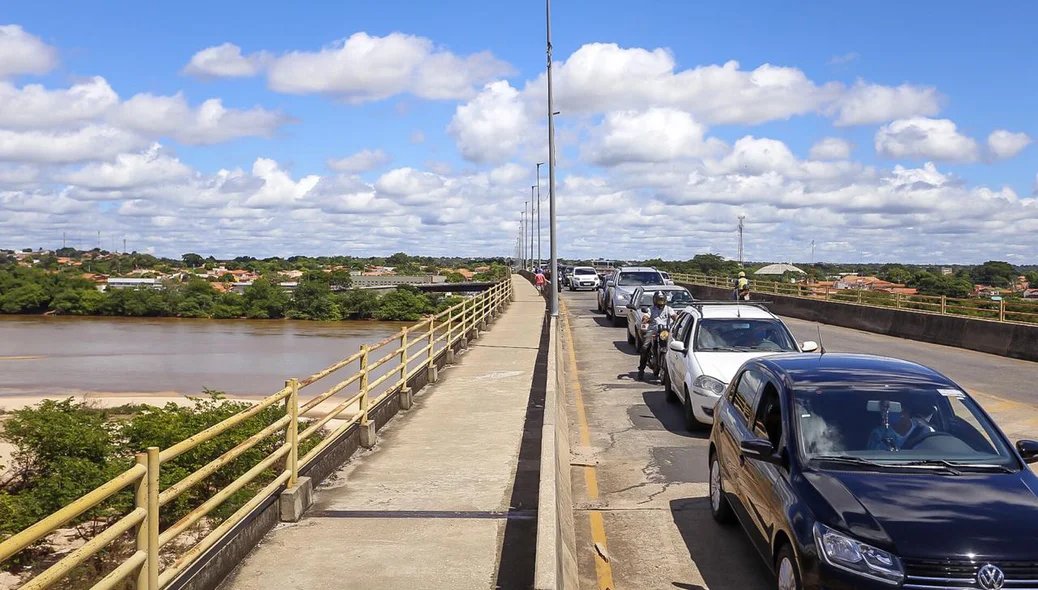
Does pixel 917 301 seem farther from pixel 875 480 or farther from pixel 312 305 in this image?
pixel 312 305

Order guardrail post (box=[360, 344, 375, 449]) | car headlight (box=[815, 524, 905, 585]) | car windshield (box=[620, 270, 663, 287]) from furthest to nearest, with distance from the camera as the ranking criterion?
car windshield (box=[620, 270, 663, 287]), guardrail post (box=[360, 344, 375, 449]), car headlight (box=[815, 524, 905, 585])

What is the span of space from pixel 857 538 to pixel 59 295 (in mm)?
96486

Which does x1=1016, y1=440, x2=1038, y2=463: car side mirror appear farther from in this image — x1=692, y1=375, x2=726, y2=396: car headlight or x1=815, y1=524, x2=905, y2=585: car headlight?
x1=692, y1=375, x2=726, y2=396: car headlight

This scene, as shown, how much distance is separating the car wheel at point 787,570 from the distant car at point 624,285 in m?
23.3

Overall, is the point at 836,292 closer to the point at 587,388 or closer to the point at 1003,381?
the point at 1003,381

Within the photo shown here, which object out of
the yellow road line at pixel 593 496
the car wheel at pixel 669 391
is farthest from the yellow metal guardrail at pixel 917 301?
the yellow road line at pixel 593 496

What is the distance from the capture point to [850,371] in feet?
21.7

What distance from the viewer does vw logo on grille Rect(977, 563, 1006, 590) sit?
14.7 ft

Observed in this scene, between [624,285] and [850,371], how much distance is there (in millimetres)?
23875

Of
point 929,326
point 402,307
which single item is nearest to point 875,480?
point 929,326

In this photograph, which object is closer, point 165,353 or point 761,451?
point 761,451

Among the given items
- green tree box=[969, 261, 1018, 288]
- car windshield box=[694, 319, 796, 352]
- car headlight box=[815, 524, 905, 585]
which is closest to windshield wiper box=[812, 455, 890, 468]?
car headlight box=[815, 524, 905, 585]

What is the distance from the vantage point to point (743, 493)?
660 centimetres

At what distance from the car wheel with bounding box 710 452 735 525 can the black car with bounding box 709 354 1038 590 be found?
0.15 feet
